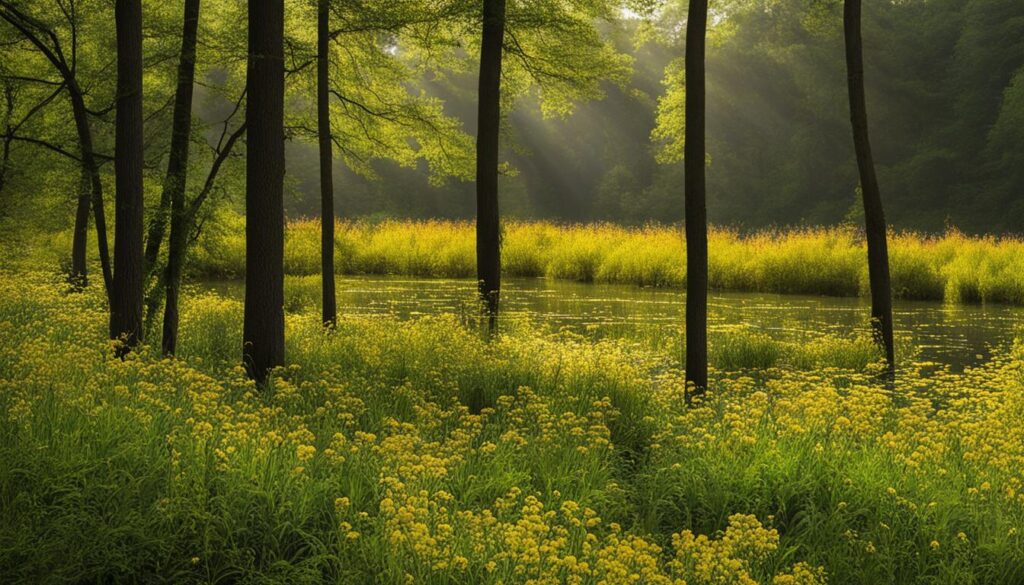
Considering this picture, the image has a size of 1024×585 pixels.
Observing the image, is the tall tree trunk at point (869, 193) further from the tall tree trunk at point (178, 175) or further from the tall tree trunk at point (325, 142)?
the tall tree trunk at point (178, 175)

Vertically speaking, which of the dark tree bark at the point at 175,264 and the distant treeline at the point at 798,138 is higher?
the distant treeline at the point at 798,138

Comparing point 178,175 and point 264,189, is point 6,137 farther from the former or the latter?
point 264,189

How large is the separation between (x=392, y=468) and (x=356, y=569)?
111cm

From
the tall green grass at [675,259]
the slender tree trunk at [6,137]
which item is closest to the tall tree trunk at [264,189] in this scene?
the slender tree trunk at [6,137]

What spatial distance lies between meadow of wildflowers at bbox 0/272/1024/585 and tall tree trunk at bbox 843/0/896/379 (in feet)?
11.8

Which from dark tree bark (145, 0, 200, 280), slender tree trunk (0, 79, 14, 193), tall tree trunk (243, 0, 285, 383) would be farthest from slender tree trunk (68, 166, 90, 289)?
tall tree trunk (243, 0, 285, 383)

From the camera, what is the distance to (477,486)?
6082 mm

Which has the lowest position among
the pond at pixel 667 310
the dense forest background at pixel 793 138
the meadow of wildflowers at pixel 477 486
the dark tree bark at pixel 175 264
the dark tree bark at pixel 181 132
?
the meadow of wildflowers at pixel 477 486

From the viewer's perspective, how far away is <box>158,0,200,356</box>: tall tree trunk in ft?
34.7

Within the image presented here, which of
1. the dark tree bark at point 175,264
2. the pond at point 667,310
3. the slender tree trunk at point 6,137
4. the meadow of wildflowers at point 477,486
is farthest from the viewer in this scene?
the pond at point 667,310

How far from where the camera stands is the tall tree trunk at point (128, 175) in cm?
917

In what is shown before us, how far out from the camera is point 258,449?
574cm

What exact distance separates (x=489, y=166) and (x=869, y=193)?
534 centimetres

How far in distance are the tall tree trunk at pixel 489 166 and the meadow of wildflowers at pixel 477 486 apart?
160 inches
